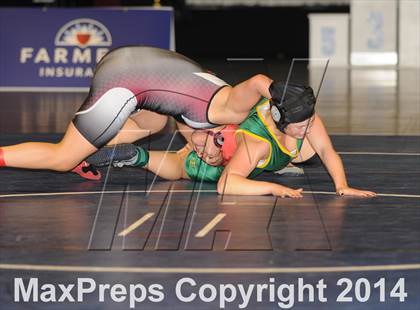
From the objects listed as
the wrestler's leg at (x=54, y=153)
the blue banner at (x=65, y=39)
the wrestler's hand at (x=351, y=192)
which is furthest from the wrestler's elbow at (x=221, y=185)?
the blue banner at (x=65, y=39)

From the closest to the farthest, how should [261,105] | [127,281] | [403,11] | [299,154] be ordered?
1. [127,281]
2. [261,105]
3. [299,154]
4. [403,11]

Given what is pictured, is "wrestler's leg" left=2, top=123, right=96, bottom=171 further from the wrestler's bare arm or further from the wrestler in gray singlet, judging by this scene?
the wrestler's bare arm

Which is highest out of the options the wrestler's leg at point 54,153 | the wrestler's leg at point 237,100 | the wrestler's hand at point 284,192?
the wrestler's leg at point 237,100

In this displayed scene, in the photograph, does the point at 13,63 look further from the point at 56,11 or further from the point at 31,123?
the point at 31,123

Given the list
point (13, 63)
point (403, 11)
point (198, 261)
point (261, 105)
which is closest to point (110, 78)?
point (261, 105)

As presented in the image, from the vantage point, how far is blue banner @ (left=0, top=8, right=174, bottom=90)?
16781 millimetres

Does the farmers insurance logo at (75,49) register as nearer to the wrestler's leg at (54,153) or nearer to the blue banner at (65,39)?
the blue banner at (65,39)

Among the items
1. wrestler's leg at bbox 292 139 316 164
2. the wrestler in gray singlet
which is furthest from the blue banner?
the wrestler in gray singlet

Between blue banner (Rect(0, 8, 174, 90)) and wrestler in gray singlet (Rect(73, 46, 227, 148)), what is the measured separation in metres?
8.57

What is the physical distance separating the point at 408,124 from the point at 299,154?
461 cm

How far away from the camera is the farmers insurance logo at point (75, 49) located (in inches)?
659

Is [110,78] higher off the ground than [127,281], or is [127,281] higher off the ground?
[110,78]

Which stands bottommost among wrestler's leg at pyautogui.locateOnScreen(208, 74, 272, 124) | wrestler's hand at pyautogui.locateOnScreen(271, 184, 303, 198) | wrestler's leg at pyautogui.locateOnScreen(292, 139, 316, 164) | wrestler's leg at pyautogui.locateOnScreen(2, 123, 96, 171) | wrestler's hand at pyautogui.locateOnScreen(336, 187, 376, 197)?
wrestler's hand at pyautogui.locateOnScreen(336, 187, 376, 197)

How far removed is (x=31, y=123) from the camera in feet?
42.8
